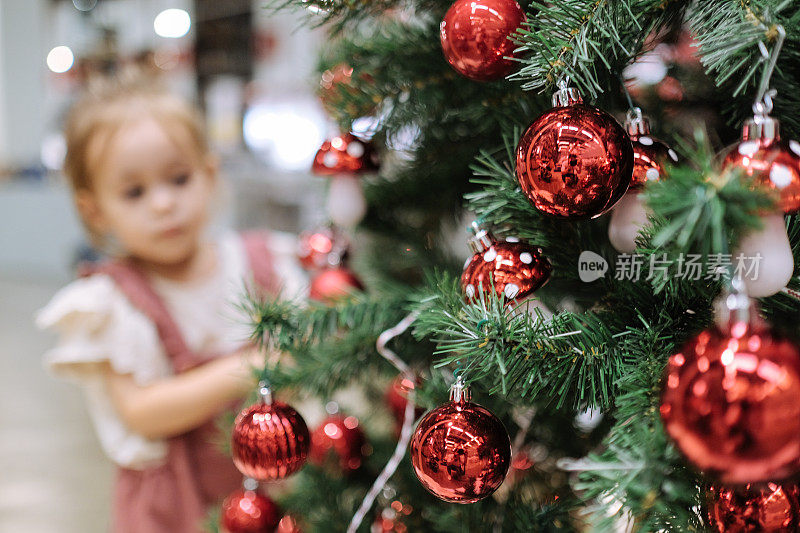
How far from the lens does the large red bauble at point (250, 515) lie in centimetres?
60

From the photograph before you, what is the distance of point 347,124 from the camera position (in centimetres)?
61

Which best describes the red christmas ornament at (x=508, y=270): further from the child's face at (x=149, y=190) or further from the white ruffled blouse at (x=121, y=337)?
the child's face at (x=149, y=190)

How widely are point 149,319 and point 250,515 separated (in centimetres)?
31

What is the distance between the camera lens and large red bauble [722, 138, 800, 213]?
0.30 meters

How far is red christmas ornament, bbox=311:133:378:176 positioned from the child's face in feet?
0.95

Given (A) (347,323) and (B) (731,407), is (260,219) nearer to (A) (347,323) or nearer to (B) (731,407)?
(A) (347,323)

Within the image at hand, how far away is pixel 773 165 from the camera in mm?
301

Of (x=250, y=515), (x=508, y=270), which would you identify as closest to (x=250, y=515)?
(x=250, y=515)

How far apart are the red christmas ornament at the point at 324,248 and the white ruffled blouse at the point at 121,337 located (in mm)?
94

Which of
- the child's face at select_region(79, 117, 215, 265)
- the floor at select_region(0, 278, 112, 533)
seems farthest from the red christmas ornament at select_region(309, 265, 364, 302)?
the floor at select_region(0, 278, 112, 533)

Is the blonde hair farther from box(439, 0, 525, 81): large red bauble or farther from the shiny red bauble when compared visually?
box(439, 0, 525, 81): large red bauble

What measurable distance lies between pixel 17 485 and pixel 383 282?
1311mm

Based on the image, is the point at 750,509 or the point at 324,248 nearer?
the point at 750,509

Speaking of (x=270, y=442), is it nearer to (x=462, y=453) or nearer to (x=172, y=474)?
(x=462, y=453)
